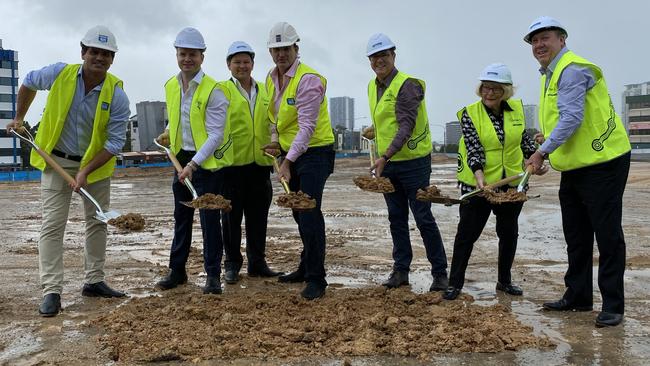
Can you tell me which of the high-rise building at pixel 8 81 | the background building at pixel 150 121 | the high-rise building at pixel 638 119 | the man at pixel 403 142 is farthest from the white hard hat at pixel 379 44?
the high-rise building at pixel 638 119

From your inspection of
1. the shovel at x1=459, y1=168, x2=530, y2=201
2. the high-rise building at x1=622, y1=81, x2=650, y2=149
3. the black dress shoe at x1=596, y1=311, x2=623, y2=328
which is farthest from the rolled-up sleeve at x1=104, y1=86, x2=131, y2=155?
the high-rise building at x1=622, y1=81, x2=650, y2=149

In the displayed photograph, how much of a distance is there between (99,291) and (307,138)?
231 centimetres

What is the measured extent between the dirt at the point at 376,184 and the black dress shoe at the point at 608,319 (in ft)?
6.50

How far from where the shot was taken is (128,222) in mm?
5195

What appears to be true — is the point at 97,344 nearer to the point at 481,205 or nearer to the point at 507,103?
the point at 481,205

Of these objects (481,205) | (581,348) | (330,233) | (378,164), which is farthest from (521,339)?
(330,233)

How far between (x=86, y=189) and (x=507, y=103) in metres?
3.78

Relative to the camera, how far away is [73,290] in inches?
237

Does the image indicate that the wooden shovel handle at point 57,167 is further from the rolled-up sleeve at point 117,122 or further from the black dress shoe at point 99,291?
the black dress shoe at point 99,291

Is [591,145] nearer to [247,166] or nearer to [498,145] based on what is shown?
[498,145]

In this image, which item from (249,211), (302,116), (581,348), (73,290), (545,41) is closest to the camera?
(581,348)

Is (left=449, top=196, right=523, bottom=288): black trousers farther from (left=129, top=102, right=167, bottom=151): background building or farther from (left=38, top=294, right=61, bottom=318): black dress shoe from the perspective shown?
(left=129, top=102, right=167, bottom=151): background building

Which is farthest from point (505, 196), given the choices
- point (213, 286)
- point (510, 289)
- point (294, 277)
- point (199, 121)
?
point (199, 121)

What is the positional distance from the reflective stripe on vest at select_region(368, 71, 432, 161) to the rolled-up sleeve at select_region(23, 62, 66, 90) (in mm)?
2839
